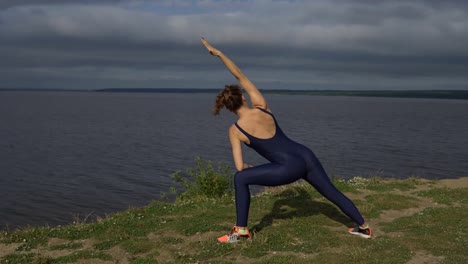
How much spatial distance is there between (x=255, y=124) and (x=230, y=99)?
2.01ft

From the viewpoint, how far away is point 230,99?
8.49 meters

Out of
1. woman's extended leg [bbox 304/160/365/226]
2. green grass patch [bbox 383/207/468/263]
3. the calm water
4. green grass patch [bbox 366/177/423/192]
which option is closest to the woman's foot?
woman's extended leg [bbox 304/160/365/226]

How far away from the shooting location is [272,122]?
868cm

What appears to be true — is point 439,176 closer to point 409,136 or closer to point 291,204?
point 291,204

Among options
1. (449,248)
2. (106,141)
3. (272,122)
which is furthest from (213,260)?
(106,141)

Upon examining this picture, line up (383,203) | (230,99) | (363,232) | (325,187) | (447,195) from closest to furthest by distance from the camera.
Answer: (230,99)
(325,187)
(363,232)
(383,203)
(447,195)

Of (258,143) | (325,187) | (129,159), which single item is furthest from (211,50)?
(129,159)

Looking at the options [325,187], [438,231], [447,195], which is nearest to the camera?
[325,187]

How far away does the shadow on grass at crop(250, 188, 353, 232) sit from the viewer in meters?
11.1

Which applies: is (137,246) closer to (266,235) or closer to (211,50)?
(266,235)

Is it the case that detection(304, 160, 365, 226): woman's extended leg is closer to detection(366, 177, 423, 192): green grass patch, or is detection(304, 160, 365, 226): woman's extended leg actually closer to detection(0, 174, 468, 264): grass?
detection(0, 174, 468, 264): grass

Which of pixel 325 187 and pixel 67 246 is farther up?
pixel 325 187

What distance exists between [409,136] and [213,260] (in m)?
51.5

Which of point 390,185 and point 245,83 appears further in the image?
point 390,185
